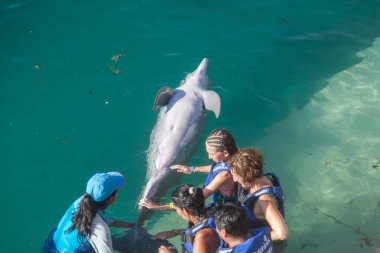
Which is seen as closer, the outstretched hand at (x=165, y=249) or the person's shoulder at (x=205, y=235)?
the person's shoulder at (x=205, y=235)

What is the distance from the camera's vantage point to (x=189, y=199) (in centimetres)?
435

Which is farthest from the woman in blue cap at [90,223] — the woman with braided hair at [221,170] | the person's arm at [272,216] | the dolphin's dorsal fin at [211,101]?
the dolphin's dorsal fin at [211,101]

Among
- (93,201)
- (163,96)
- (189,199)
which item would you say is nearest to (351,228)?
(189,199)

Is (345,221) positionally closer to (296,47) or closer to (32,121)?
(296,47)

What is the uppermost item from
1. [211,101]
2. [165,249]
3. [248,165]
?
[248,165]

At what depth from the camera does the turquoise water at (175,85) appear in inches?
282

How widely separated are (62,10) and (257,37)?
544 cm

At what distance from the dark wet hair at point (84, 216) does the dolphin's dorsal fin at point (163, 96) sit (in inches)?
151

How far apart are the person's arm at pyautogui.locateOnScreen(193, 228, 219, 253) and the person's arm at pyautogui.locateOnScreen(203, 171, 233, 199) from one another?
92cm

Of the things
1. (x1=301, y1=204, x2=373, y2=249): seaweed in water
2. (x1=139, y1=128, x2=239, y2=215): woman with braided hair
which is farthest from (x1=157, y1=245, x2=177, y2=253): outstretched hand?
(x1=301, y1=204, x2=373, y2=249): seaweed in water

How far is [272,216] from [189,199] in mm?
960

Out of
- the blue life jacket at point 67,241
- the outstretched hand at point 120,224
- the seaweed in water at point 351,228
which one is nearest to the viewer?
the blue life jacket at point 67,241

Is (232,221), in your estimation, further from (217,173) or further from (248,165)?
(217,173)

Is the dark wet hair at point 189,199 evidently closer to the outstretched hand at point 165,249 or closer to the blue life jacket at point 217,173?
the blue life jacket at point 217,173
